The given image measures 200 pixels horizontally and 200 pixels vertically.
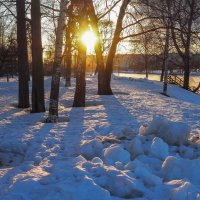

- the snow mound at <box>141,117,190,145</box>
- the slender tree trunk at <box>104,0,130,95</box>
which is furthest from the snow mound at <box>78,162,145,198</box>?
the slender tree trunk at <box>104,0,130,95</box>

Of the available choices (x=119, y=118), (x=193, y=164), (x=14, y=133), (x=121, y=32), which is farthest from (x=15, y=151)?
(x=121, y=32)

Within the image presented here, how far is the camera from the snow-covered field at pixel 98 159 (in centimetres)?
507

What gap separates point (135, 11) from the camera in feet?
67.8

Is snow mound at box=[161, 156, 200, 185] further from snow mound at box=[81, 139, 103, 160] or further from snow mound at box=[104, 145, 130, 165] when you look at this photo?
snow mound at box=[81, 139, 103, 160]

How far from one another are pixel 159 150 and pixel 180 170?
3.67ft

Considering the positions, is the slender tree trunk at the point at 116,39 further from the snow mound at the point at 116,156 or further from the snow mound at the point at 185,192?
the snow mound at the point at 185,192

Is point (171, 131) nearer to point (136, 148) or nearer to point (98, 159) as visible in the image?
point (136, 148)

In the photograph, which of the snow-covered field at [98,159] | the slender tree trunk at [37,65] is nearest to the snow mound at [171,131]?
the snow-covered field at [98,159]

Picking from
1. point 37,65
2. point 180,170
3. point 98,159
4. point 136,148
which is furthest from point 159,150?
point 37,65

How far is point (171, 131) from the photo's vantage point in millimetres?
8172

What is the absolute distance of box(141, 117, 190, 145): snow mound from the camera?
8141 mm

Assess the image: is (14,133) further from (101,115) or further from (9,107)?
(9,107)

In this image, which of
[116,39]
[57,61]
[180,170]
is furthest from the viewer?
[116,39]

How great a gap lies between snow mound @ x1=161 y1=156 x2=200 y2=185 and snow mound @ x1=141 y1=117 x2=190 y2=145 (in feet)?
6.89
